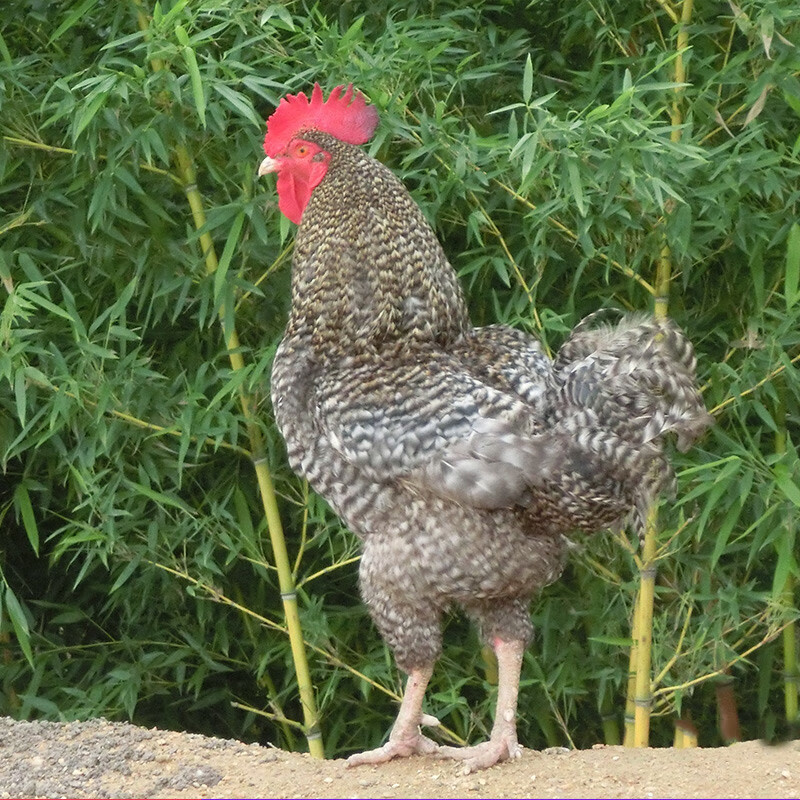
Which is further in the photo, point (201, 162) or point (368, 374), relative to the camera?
point (201, 162)

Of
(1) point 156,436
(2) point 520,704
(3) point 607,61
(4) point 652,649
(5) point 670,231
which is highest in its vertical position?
(3) point 607,61

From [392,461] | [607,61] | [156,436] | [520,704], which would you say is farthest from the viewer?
[520,704]

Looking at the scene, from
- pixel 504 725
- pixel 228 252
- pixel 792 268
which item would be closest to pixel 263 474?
pixel 228 252

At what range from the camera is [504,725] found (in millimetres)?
3707

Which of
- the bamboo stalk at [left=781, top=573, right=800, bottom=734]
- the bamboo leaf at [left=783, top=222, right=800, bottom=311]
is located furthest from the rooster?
the bamboo stalk at [left=781, top=573, right=800, bottom=734]

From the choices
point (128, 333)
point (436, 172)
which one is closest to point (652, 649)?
point (436, 172)

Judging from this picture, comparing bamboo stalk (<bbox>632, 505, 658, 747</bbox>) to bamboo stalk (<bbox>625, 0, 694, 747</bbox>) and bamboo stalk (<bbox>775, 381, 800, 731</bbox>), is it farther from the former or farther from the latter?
bamboo stalk (<bbox>775, 381, 800, 731</bbox>)

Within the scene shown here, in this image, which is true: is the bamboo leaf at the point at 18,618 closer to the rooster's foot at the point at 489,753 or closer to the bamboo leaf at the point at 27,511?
the bamboo leaf at the point at 27,511

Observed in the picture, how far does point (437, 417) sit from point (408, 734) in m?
0.94

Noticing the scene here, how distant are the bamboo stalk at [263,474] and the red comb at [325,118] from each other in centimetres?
59

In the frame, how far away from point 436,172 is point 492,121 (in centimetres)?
48

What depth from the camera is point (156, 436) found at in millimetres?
4547

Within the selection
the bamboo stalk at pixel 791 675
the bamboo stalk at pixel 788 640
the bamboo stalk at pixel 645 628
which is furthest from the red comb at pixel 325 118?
the bamboo stalk at pixel 791 675

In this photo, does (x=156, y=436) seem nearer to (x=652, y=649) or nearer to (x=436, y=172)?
A: (x=436, y=172)
